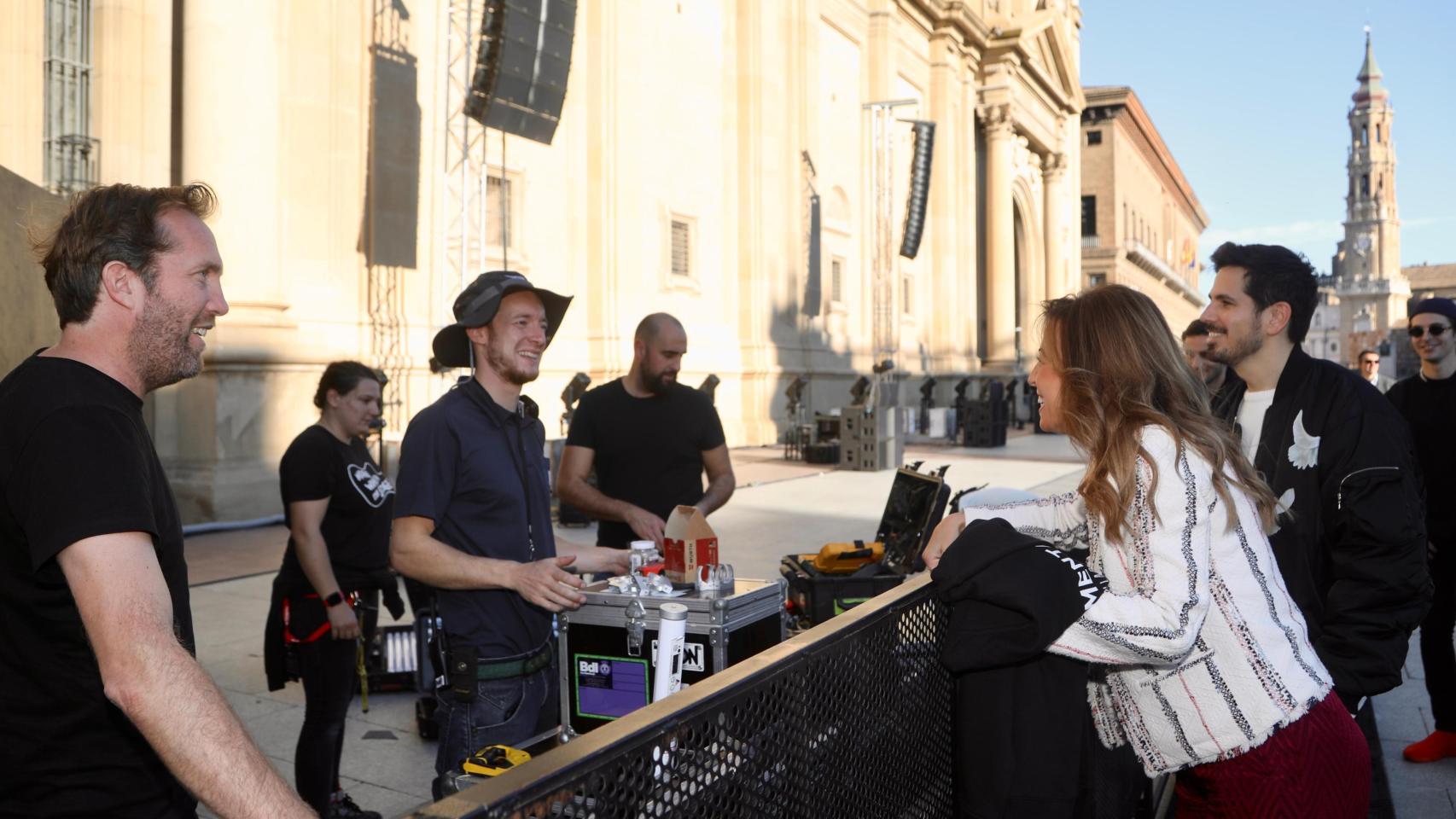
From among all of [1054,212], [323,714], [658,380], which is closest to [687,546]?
[323,714]

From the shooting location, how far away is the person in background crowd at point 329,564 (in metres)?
4.32

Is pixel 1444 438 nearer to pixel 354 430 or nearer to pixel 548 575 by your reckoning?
pixel 548 575

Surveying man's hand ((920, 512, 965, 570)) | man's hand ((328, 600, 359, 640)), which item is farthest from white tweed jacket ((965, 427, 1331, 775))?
man's hand ((328, 600, 359, 640))

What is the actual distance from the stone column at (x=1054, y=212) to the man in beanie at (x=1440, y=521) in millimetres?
45272

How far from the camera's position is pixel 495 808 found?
4.42 ft

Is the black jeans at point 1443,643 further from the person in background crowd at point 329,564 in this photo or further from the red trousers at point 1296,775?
the person in background crowd at point 329,564

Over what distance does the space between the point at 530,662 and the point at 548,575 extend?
45 cm

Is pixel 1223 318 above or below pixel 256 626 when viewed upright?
above

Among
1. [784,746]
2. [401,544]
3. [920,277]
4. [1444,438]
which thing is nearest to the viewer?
[784,746]

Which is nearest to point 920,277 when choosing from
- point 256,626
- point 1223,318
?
point 256,626

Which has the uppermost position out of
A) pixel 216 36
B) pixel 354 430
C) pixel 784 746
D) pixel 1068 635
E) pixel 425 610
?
pixel 216 36

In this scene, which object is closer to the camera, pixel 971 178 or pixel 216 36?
pixel 216 36

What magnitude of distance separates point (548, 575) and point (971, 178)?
122ft

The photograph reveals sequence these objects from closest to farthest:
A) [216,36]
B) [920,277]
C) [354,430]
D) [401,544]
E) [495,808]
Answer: [495,808] → [401,544] → [354,430] → [216,36] → [920,277]
